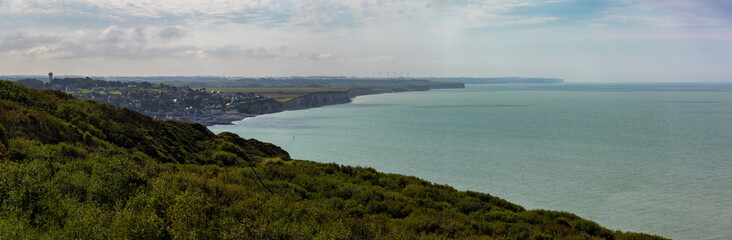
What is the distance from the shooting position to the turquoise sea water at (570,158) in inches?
1369

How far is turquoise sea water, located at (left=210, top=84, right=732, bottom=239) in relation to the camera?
34.8m

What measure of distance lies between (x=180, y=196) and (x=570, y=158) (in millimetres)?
55945

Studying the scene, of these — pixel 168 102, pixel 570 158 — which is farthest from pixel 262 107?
pixel 570 158

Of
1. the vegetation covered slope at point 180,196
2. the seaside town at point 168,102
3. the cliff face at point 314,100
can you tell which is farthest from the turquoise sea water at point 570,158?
the cliff face at point 314,100

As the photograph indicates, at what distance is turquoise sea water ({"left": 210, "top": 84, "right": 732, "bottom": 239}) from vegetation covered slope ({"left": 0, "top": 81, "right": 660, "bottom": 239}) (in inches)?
670

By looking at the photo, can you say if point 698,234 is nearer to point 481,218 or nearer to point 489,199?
point 489,199

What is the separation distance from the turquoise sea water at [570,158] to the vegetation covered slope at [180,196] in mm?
17012

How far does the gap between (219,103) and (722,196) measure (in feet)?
417

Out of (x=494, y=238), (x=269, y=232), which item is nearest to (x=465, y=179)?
(x=494, y=238)

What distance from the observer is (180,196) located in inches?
430

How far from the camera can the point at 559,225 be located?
1836cm

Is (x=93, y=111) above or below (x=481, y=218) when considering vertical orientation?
above

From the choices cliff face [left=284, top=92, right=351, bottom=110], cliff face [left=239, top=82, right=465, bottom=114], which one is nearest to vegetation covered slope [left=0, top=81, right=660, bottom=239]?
cliff face [left=239, top=82, right=465, bottom=114]

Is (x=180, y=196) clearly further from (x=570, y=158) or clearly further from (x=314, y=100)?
(x=314, y=100)
